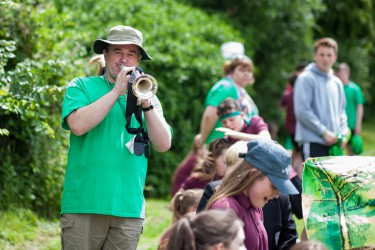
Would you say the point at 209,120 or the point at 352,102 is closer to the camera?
the point at 209,120

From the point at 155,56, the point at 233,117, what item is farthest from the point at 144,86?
the point at 155,56

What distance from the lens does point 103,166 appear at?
4.85 meters

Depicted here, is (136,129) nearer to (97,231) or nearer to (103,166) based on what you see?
(103,166)

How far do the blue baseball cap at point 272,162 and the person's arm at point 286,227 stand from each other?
0.96m

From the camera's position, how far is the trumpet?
15.6ft

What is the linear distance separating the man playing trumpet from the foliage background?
3.68ft

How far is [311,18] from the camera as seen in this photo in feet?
54.3

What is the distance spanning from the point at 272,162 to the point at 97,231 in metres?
1.27

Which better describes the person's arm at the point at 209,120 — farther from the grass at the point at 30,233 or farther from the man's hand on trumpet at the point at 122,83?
the man's hand on trumpet at the point at 122,83

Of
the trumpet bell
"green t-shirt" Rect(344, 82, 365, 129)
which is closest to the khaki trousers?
the trumpet bell

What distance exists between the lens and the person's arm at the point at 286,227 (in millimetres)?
5352

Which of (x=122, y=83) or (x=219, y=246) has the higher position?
(x=122, y=83)

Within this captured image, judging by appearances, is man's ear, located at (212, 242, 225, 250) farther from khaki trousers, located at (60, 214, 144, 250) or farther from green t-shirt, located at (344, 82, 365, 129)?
green t-shirt, located at (344, 82, 365, 129)

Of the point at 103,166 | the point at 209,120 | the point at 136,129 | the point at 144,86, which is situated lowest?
the point at 103,166
